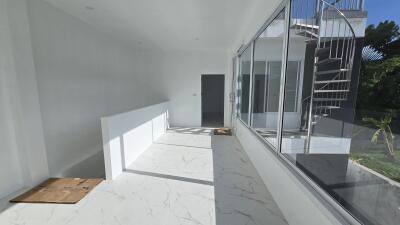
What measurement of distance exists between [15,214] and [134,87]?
4446 millimetres

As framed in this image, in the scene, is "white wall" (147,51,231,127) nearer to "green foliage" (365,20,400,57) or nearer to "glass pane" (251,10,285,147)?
"glass pane" (251,10,285,147)

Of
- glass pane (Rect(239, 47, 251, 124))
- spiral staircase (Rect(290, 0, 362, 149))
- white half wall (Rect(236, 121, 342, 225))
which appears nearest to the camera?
white half wall (Rect(236, 121, 342, 225))

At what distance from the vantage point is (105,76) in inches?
172

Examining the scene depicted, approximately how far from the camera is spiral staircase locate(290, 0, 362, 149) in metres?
2.07

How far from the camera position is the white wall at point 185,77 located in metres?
6.18

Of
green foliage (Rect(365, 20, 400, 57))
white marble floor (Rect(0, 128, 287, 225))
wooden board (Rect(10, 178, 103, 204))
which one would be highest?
green foliage (Rect(365, 20, 400, 57))

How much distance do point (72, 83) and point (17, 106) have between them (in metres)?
1.10

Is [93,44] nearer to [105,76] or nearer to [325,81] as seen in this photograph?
[105,76]

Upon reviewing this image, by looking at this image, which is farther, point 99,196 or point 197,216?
point 99,196

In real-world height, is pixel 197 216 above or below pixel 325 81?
below

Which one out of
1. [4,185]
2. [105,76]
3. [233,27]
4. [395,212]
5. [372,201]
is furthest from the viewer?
[105,76]

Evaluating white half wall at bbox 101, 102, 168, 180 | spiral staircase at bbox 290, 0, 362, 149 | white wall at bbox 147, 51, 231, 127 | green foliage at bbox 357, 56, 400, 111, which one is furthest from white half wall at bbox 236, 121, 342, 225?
white wall at bbox 147, 51, 231, 127

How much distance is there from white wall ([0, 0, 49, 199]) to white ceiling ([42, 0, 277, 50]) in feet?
2.74

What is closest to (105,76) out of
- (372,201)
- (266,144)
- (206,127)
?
(206,127)
